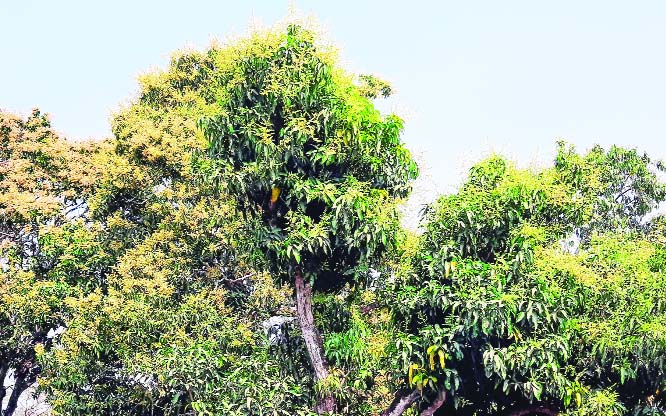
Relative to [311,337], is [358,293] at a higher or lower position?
higher

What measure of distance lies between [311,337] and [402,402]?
1098mm

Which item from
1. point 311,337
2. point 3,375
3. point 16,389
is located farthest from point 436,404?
point 16,389

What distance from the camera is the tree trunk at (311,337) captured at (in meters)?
6.62

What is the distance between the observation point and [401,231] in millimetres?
6566

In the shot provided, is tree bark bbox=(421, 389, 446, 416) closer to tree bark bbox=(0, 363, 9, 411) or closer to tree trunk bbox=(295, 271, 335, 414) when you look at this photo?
tree trunk bbox=(295, 271, 335, 414)

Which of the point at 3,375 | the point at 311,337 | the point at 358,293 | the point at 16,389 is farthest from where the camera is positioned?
the point at 16,389

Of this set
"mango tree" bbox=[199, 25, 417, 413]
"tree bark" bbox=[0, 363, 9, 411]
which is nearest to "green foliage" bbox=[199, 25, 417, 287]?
"mango tree" bbox=[199, 25, 417, 413]

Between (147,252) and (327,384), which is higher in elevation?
(147,252)

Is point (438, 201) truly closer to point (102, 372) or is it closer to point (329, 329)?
point (329, 329)

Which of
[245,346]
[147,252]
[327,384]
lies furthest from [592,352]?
[147,252]

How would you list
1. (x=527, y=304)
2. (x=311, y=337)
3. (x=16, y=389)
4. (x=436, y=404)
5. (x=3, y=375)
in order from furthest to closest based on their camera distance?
(x=16, y=389)
(x=3, y=375)
(x=311, y=337)
(x=436, y=404)
(x=527, y=304)

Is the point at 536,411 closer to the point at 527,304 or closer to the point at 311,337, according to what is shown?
the point at 527,304

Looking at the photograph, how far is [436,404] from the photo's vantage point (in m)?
6.49

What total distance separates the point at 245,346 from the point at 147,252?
1.81 metres
